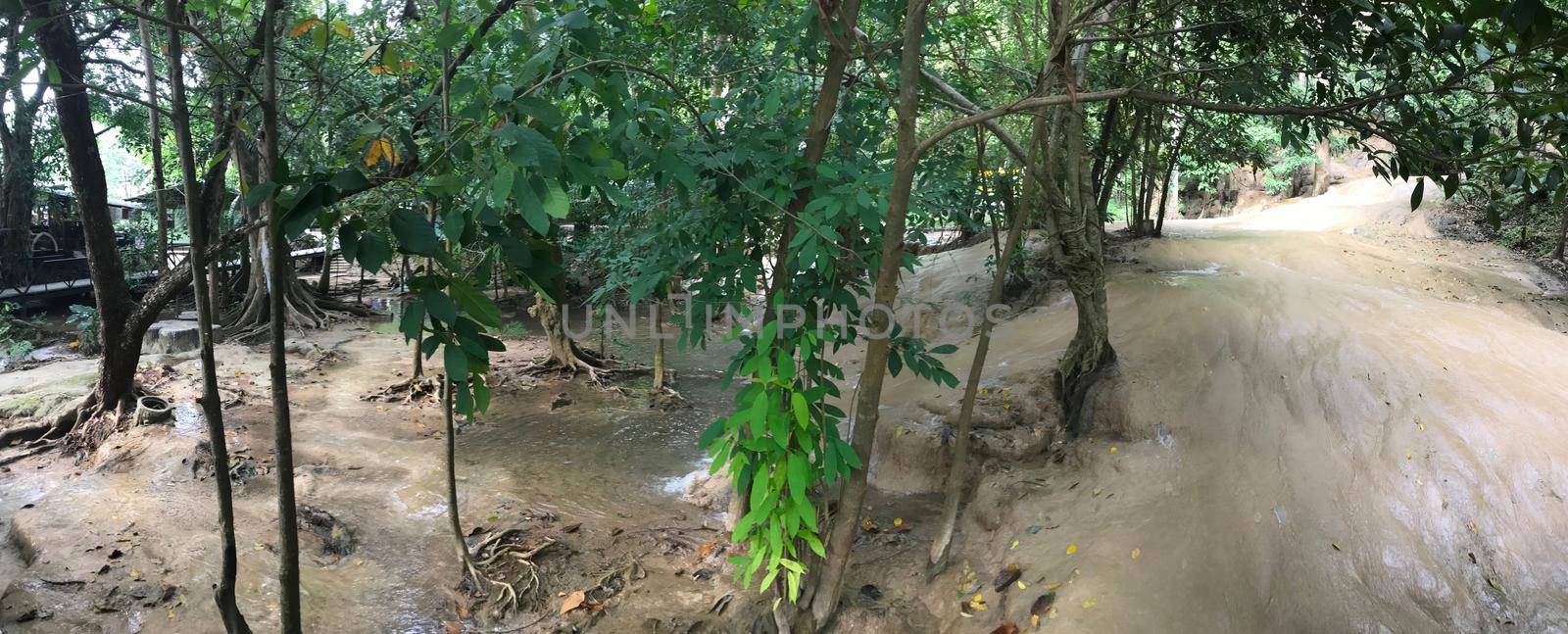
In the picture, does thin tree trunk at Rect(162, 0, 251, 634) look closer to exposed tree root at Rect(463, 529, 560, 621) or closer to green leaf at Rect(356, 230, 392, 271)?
green leaf at Rect(356, 230, 392, 271)

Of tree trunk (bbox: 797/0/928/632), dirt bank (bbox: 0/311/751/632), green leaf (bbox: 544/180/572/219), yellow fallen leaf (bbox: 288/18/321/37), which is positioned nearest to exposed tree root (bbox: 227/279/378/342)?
dirt bank (bbox: 0/311/751/632)

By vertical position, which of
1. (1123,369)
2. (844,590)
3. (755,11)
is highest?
(755,11)

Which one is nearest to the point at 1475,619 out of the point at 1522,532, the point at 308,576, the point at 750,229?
the point at 1522,532

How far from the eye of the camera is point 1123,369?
16.6 feet

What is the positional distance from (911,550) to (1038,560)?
2.52 ft

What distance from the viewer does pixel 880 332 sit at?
3.07 meters

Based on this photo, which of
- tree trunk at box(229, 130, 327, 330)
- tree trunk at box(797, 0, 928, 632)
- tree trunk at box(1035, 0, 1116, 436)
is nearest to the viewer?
tree trunk at box(797, 0, 928, 632)

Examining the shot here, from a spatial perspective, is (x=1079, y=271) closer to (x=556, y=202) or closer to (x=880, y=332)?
(x=880, y=332)

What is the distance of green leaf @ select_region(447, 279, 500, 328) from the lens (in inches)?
67.5

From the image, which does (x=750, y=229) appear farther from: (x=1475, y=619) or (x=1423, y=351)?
(x=1423, y=351)

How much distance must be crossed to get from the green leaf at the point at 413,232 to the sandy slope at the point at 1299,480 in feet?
9.71

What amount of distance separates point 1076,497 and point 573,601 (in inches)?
109

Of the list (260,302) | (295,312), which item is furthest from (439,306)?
(295,312)

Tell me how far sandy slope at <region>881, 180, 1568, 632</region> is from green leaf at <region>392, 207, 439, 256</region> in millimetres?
2961
